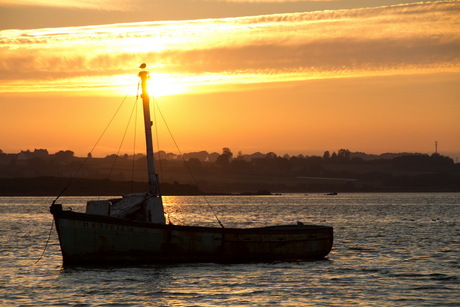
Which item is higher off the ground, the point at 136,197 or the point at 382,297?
the point at 136,197

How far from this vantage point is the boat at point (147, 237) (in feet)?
142

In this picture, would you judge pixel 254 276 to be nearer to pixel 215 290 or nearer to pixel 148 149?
pixel 215 290

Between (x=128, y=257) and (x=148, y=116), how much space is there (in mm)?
8738

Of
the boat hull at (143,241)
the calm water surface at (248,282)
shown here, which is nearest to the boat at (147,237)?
the boat hull at (143,241)

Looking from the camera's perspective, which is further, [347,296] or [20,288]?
[20,288]

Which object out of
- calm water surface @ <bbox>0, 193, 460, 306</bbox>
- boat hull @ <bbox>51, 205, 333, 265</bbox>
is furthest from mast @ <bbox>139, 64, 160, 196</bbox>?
calm water surface @ <bbox>0, 193, 460, 306</bbox>

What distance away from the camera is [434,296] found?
36.1 metres

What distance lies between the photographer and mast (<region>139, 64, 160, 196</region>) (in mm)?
45531

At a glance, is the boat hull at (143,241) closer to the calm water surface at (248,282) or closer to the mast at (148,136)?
the calm water surface at (248,282)

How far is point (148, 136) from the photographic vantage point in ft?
152

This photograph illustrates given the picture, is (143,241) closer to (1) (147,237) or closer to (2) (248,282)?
(1) (147,237)

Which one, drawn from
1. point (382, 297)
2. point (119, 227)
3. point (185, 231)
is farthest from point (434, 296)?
point (119, 227)

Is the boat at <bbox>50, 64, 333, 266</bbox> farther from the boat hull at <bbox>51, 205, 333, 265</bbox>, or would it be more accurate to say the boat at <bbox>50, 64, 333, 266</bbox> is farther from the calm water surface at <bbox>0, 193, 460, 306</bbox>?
the calm water surface at <bbox>0, 193, 460, 306</bbox>

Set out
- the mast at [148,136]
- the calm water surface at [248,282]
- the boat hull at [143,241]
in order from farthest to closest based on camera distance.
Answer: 1. the mast at [148,136]
2. the boat hull at [143,241]
3. the calm water surface at [248,282]
